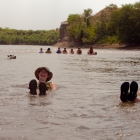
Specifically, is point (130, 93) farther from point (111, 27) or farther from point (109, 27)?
point (109, 27)

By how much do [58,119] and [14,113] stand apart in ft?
2.86

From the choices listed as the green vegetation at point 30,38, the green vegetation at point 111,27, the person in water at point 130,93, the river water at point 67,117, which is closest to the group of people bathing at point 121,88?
the person in water at point 130,93

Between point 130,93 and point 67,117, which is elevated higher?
point 130,93

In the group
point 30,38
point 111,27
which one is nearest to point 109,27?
point 111,27

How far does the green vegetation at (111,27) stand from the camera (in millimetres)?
75875

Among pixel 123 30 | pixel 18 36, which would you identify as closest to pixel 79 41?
pixel 123 30

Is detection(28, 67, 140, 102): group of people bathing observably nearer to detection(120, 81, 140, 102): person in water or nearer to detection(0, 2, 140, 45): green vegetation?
detection(120, 81, 140, 102): person in water

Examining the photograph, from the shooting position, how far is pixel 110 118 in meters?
6.07

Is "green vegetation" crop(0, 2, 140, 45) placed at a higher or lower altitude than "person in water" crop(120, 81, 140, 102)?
higher

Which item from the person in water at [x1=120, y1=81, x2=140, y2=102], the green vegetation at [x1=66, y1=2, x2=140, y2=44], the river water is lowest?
the river water

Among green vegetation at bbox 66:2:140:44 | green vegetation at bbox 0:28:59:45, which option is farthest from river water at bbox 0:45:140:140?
green vegetation at bbox 0:28:59:45

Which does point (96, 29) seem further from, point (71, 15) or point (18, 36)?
point (18, 36)

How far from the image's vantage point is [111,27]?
87.9 meters

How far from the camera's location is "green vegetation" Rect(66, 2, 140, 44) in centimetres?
7588
